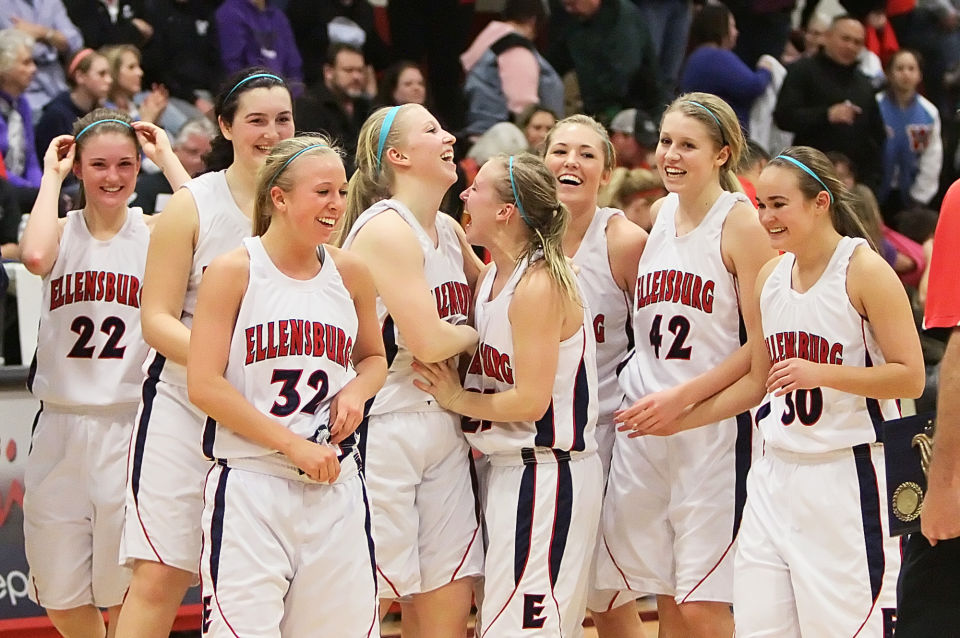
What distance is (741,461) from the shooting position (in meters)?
4.57

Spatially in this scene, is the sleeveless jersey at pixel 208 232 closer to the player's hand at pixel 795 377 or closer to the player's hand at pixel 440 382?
the player's hand at pixel 440 382

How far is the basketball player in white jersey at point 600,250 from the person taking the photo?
4730 millimetres

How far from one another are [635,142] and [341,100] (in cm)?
193

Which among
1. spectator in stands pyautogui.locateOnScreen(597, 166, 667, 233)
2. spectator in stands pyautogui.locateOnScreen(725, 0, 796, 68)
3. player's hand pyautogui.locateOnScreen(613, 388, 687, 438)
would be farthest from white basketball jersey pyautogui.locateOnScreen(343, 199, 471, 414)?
spectator in stands pyautogui.locateOnScreen(725, 0, 796, 68)

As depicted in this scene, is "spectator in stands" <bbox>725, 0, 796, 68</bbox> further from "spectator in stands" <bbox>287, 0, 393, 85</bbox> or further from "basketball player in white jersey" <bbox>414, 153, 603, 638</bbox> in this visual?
"basketball player in white jersey" <bbox>414, 153, 603, 638</bbox>

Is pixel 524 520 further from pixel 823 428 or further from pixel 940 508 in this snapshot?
pixel 940 508

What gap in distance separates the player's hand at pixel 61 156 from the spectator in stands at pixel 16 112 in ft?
9.53

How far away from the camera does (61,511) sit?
4.74m

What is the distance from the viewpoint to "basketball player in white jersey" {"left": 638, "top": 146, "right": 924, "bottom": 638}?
3964 millimetres

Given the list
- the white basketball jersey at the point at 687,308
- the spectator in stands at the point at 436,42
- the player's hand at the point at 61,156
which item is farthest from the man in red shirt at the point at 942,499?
the spectator in stands at the point at 436,42

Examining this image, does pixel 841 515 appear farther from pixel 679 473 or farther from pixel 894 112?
pixel 894 112

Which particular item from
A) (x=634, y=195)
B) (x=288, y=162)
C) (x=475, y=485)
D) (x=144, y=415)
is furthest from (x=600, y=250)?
(x=634, y=195)

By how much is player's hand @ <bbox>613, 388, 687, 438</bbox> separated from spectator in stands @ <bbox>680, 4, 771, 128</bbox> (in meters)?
4.98

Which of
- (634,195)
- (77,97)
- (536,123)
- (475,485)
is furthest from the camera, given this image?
(536,123)
